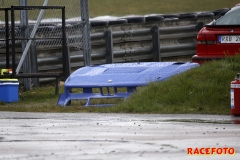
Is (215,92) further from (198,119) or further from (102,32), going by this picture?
(102,32)

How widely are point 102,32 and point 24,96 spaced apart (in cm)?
483

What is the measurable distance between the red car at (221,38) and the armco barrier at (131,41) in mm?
4417

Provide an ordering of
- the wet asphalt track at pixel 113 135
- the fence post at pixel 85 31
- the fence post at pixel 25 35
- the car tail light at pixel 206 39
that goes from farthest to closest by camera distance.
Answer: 1. the fence post at pixel 85 31
2. the fence post at pixel 25 35
3. the car tail light at pixel 206 39
4. the wet asphalt track at pixel 113 135

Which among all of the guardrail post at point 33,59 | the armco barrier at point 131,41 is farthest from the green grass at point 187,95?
the armco barrier at point 131,41

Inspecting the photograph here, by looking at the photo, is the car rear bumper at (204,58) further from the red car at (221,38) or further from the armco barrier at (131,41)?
the armco barrier at (131,41)

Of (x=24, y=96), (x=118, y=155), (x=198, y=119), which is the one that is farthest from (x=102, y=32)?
(x=118, y=155)

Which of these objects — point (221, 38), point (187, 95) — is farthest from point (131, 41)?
point (187, 95)

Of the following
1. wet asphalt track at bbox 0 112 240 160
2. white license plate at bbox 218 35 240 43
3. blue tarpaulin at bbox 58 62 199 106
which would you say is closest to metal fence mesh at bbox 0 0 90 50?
blue tarpaulin at bbox 58 62 199 106

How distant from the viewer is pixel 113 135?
855 centimetres

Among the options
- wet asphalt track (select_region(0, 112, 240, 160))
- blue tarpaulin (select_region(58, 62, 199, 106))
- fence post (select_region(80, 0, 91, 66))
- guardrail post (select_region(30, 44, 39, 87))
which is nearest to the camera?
wet asphalt track (select_region(0, 112, 240, 160))

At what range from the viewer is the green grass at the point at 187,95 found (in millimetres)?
11648

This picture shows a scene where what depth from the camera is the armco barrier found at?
18031 millimetres

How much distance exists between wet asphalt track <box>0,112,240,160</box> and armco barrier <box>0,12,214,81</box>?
644 cm

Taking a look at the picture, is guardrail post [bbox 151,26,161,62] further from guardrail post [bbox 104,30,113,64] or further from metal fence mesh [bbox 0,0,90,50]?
metal fence mesh [bbox 0,0,90,50]
